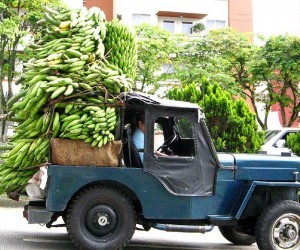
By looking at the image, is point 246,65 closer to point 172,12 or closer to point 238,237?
point 172,12

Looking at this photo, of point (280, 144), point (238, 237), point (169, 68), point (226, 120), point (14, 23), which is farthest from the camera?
A: point (169, 68)

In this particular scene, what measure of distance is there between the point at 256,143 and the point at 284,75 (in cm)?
1233

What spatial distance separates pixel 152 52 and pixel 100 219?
15634 mm

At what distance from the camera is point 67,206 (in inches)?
253

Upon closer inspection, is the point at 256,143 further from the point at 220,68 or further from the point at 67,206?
the point at 220,68

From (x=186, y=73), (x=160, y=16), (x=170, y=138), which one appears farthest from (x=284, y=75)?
(x=170, y=138)

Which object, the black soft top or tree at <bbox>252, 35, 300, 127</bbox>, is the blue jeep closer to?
the black soft top

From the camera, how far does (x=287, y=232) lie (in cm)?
670

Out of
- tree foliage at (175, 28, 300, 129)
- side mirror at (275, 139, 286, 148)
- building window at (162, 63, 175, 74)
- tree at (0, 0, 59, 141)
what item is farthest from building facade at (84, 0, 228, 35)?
side mirror at (275, 139, 286, 148)

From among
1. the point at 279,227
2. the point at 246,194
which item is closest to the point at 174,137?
the point at 246,194

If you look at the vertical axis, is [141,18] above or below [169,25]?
above

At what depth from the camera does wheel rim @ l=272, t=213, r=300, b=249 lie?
6652 mm

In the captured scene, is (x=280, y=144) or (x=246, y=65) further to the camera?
(x=246, y=65)

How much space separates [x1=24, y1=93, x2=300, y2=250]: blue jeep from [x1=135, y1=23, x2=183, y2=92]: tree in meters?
14.5
